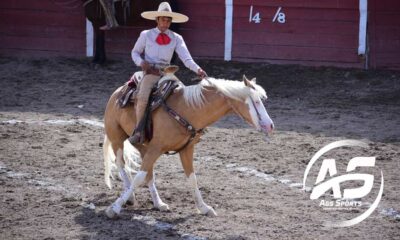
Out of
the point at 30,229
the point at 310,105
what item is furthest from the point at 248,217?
the point at 310,105

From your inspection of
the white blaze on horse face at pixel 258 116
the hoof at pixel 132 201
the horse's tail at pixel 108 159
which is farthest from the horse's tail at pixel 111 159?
the white blaze on horse face at pixel 258 116

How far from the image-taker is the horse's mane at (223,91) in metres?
6.48

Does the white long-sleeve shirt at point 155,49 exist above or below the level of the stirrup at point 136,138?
above

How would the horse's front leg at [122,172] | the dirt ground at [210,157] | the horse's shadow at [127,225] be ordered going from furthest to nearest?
the horse's front leg at [122,172] < the dirt ground at [210,157] < the horse's shadow at [127,225]

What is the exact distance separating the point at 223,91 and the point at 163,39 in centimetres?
97

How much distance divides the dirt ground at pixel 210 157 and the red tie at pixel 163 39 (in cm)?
155

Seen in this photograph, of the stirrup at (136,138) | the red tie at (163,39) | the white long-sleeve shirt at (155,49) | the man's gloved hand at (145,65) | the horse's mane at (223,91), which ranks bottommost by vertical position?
the stirrup at (136,138)

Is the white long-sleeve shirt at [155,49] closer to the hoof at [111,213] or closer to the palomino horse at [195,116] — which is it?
the palomino horse at [195,116]

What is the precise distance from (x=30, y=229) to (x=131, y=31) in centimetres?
891

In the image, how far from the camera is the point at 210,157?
9266 millimetres

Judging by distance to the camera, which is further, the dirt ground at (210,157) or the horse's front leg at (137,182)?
the horse's front leg at (137,182)

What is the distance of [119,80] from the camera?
1383 cm

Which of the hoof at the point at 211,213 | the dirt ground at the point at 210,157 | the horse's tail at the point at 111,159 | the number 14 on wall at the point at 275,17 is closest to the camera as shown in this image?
the dirt ground at the point at 210,157

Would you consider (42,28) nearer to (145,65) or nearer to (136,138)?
(145,65)
